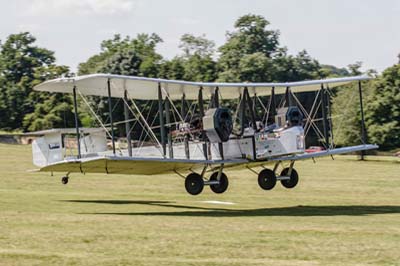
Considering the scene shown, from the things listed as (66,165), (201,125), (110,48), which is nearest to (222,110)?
(201,125)

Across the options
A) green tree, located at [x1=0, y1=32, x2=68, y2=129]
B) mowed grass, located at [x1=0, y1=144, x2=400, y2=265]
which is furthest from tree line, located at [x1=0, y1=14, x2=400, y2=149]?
mowed grass, located at [x1=0, y1=144, x2=400, y2=265]

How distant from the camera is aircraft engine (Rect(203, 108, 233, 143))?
25.4m

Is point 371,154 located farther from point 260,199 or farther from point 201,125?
point 201,125

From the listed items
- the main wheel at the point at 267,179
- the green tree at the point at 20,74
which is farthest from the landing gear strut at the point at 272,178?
the green tree at the point at 20,74

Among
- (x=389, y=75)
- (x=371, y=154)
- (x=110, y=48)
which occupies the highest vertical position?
(x=110, y=48)

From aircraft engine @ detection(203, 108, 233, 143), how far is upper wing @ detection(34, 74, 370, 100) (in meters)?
0.92

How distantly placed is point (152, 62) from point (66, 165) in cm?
8039

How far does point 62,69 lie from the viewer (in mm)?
109250

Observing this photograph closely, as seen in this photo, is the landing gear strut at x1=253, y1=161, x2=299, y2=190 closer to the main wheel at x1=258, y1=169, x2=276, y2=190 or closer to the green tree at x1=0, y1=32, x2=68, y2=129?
the main wheel at x1=258, y1=169, x2=276, y2=190

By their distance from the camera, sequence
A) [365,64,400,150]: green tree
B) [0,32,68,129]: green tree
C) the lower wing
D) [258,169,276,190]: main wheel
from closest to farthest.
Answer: the lower wing, [258,169,276,190]: main wheel, [365,64,400,150]: green tree, [0,32,68,129]: green tree

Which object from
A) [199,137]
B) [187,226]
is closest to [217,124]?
[199,137]

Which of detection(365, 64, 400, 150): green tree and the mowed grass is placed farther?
detection(365, 64, 400, 150): green tree

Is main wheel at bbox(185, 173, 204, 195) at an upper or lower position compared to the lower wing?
lower

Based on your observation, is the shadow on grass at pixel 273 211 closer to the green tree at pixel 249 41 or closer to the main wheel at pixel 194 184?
the main wheel at pixel 194 184
